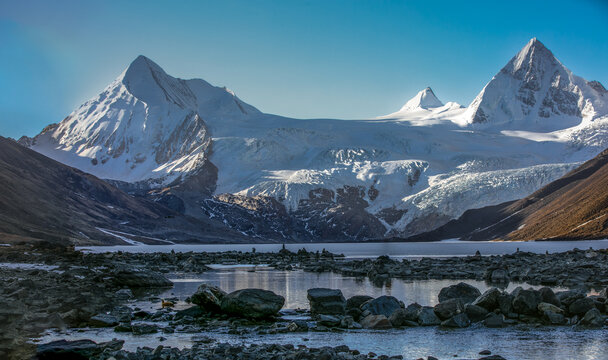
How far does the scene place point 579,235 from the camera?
12050 centimetres

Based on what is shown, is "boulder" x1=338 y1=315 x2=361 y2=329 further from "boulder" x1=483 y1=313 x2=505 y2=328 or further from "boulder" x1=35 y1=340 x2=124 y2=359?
"boulder" x1=35 y1=340 x2=124 y2=359

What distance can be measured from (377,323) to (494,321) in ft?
13.2

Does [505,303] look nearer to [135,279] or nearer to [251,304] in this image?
[251,304]

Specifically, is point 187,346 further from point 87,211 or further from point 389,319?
point 87,211

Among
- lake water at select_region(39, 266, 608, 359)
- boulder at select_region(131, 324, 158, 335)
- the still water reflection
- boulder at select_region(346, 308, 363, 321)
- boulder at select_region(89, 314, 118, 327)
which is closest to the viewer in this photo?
lake water at select_region(39, 266, 608, 359)

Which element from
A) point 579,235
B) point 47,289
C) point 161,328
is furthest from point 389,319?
point 579,235

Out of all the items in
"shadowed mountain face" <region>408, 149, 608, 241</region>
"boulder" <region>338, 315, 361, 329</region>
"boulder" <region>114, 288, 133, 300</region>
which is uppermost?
"shadowed mountain face" <region>408, 149, 608, 241</region>

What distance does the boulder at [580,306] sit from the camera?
22094 mm

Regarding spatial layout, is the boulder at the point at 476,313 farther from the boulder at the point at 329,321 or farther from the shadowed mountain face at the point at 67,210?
the shadowed mountain face at the point at 67,210

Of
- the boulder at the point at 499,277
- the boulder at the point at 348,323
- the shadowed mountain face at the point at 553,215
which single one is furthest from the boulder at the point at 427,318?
the shadowed mountain face at the point at 553,215

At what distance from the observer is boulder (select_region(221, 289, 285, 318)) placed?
22906 millimetres

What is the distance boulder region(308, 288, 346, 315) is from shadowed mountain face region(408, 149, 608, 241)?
4156 inches

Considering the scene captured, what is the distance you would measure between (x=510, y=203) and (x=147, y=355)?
18439 centimetres

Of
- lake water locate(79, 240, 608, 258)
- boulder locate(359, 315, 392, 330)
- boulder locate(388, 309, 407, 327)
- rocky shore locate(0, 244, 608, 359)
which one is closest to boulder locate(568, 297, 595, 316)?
rocky shore locate(0, 244, 608, 359)
